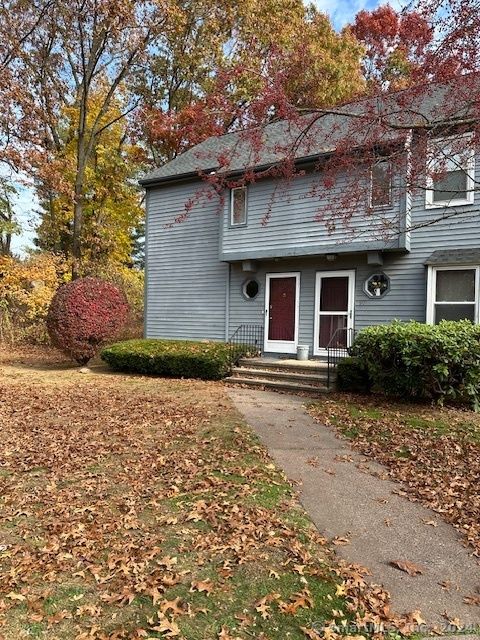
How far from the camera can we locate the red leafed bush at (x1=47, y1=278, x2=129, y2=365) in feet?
39.1

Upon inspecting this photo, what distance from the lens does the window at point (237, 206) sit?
12719 millimetres

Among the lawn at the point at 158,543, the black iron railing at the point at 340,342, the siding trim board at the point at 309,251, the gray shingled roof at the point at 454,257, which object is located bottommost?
the lawn at the point at 158,543

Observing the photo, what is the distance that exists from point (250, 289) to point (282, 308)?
1.23m

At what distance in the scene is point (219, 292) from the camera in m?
13.5

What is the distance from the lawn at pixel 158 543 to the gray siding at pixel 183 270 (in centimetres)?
736

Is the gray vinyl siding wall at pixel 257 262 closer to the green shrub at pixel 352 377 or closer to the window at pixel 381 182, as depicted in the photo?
the window at pixel 381 182

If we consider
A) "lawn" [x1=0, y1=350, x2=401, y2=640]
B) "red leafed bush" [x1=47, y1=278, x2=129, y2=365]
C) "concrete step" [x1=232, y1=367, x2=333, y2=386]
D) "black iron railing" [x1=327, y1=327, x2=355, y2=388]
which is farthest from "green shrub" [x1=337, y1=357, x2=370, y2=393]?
"red leafed bush" [x1=47, y1=278, x2=129, y2=365]

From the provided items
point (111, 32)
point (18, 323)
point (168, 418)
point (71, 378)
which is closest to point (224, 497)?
point (168, 418)

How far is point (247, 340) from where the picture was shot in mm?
12883

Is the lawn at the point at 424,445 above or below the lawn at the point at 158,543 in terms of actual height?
above

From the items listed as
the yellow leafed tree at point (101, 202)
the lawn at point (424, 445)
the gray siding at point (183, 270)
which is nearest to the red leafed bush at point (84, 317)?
the gray siding at point (183, 270)

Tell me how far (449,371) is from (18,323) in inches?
668

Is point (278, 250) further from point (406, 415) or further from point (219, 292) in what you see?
point (406, 415)

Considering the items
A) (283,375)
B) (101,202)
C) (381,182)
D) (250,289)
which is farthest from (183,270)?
(101,202)
